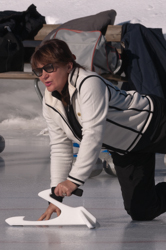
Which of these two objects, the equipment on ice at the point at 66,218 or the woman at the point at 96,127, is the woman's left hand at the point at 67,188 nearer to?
the woman at the point at 96,127

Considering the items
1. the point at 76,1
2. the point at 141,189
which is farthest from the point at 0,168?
the point at 76,1

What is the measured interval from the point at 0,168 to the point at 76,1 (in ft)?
8.14

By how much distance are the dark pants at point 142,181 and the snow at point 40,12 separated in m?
2.87

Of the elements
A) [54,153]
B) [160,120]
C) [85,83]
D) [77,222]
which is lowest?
[77,222]

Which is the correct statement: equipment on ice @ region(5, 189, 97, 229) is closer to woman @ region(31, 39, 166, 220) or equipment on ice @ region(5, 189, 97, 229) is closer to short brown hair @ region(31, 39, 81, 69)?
woman @ region(31, 39, 166, 220)

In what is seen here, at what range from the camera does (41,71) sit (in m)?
1.30

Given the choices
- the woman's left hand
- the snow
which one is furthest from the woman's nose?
the snow

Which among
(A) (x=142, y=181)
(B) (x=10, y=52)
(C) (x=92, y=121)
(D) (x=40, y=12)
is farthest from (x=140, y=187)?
(D) (x=40, y=12)

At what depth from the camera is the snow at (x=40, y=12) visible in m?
4.34

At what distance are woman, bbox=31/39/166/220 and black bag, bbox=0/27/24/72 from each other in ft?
5.14

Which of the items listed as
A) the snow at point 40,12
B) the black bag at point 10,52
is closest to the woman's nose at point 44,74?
the black bag at point 10,52

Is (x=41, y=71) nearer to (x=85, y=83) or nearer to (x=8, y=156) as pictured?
(x=85, y=83)

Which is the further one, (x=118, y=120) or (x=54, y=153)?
(x=54, y=153)

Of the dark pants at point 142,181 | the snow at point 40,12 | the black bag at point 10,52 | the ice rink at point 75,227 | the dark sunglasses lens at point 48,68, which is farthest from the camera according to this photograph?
the snow at point 40,12
